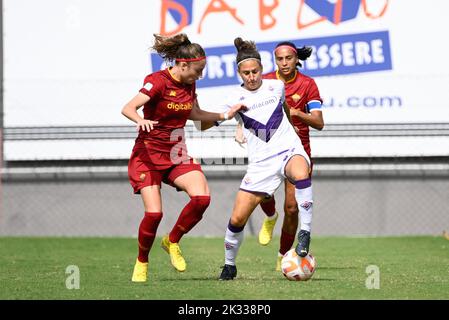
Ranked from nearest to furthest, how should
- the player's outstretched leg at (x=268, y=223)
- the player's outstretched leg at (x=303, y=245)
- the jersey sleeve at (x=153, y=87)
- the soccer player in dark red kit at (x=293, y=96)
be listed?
the player's outstretched leg at (x=303, y=245)
the jersey sleeve at (x=153, y=87)
the soccer player in dark red kit at (x=293, y=96)
the player's outstretched leg at (x=268, y=223)

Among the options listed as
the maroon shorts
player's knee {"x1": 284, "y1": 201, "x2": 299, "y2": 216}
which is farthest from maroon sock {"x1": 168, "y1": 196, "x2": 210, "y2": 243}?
player's knee {"x1": 284, "y1": 201, "x2": 299, "y2": 216}

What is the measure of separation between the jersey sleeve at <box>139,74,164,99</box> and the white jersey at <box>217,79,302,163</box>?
2.04ft

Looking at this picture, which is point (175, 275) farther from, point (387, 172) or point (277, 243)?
point (387, 172)

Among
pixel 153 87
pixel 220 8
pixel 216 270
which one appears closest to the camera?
pixel 153 87

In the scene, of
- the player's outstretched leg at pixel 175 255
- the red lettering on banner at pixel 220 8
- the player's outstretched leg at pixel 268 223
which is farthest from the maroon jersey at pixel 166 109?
the red lettering on banner at pixel 220 8

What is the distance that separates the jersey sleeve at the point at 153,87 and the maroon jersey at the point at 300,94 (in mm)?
1703

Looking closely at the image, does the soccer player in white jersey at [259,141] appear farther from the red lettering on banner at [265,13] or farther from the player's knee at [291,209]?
the red lettering on banner at [265,13]

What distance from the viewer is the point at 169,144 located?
32.2ft

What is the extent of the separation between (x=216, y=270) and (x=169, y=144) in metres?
1.79

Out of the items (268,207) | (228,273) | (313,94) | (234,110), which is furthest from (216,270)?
(234,110)

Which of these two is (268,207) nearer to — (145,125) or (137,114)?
(137,114)

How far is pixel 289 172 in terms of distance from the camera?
9.63 meters

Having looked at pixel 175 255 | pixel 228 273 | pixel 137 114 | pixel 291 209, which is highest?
pixel 137 114

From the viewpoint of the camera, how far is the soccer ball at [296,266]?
9148 millimetres
